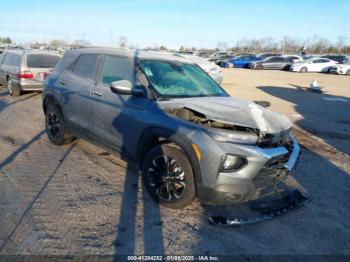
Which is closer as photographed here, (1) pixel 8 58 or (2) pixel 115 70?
(2) pixel 115 70

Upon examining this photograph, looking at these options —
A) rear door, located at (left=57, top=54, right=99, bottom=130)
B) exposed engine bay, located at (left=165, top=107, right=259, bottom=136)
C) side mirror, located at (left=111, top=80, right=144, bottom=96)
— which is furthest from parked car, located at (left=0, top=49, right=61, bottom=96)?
exposed engine bay, located at (left=165, top=107, right=259, bottom=136)

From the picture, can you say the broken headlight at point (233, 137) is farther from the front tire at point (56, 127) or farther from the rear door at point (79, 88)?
the front tire at point (56, 127)

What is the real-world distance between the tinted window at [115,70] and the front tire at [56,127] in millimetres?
1383

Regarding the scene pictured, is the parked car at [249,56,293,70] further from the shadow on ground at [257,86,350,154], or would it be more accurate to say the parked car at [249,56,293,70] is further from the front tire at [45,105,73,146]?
the front tire at [45,105,73,146]

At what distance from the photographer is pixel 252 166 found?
11.3ft

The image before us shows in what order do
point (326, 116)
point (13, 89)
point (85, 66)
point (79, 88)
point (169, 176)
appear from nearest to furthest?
point (169, 176) → point (79, 88) → point (85, 66) → point (326, 116) → point (13, 89)

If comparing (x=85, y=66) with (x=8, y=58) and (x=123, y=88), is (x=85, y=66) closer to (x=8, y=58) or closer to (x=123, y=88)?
(x=123, y=88)

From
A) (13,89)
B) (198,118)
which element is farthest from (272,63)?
(198,118)

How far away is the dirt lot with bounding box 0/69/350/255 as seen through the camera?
3.28m

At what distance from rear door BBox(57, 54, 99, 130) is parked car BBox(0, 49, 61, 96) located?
19.3ft

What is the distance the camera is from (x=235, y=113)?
3982 millimetres

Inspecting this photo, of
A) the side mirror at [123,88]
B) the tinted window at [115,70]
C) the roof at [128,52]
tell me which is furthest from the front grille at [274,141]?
the roof at [128,52]

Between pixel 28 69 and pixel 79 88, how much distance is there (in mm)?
6705

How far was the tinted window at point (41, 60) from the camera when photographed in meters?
11.1
